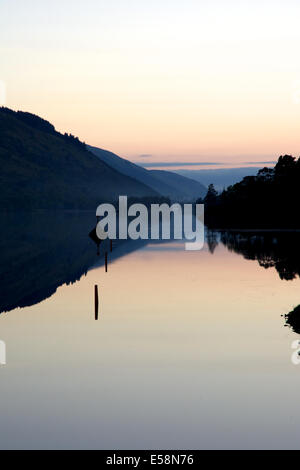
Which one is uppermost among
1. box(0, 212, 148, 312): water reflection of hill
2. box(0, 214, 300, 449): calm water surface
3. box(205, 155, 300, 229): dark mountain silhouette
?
box(205, 155, 300, 229): dark mountain silhouette

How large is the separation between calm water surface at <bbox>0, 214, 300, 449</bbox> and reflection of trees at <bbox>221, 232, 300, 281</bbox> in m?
4.13

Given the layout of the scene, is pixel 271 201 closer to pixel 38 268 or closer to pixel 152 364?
pixel 38 268

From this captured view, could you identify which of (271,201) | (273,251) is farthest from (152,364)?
(271,201)

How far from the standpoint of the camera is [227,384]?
2167 centimetres

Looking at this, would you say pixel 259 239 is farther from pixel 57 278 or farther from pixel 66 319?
pixel 66 319

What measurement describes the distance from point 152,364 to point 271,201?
126450 mm

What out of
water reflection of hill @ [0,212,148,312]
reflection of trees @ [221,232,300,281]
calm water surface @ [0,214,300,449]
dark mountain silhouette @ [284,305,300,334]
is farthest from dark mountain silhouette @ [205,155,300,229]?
dark mountain silhouette @ [284,305,300,334]

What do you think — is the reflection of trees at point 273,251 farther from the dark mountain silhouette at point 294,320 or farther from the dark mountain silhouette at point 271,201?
the dark mountain silhouette at point 271,201

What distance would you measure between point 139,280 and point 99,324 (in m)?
19.7

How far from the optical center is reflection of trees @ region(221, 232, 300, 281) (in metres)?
56.6

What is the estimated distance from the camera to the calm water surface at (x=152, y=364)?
17.4 meters

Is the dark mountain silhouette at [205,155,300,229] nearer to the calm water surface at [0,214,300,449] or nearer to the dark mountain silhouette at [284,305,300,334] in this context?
the calm water surface at [0,214,300,449]

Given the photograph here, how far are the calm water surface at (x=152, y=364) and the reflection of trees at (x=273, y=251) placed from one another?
163 inches

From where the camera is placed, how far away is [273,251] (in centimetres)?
7431
